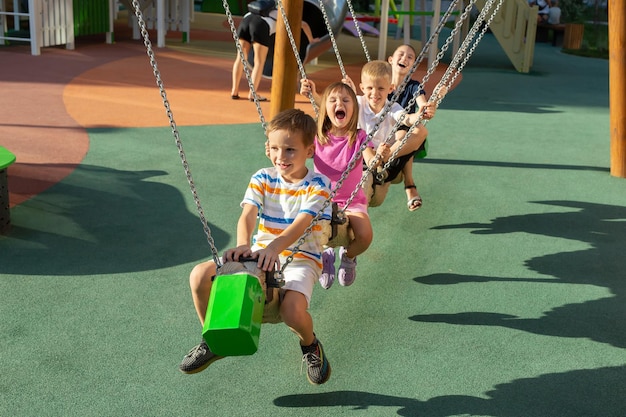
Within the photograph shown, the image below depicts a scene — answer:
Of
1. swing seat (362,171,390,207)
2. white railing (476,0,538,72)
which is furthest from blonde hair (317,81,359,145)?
white railing (476,0,538,72)

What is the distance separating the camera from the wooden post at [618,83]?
20.5 feet

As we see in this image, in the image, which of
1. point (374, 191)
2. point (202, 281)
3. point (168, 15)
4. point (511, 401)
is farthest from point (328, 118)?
point (168, 15)

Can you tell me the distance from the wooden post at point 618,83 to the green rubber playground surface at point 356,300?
0.20 meters

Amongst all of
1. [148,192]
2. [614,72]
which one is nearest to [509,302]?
[148,192]

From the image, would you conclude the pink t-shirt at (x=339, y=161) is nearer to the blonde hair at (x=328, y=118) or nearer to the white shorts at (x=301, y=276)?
the blonde hair at (x=328, y=118)

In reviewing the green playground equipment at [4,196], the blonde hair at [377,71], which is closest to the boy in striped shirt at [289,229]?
the blonde hair at [377,71]

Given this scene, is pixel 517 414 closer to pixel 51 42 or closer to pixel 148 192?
pixel 148 192

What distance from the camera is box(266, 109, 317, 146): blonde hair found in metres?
2.96

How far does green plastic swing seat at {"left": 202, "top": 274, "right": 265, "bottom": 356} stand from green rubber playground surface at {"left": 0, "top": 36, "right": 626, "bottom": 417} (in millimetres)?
424

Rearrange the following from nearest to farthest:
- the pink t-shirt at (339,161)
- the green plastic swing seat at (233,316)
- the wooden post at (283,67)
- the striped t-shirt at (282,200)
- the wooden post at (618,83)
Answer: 1. the green plastic swing seat at (233,316)
2. the striped t-shirt at (282,200)
3. the pink t-shirt at (339,161)
4. the wooden post at (283,67)
5. the wooden post at (618,83)

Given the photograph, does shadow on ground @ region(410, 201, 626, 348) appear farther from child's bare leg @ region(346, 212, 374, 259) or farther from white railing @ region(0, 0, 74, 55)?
white railing @ region(0, 0, 74, 55)

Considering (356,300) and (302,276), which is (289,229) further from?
(356,300)

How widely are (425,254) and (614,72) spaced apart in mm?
2874

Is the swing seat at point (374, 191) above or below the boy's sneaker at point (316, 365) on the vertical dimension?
above
